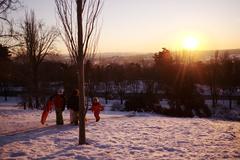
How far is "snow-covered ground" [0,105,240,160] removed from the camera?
10258 mm

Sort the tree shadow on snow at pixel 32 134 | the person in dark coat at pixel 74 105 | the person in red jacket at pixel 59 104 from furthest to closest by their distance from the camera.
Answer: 1. the person in red jacket at pixel 59 104
2. the person in dark coat at pixel 74 105
3. the tree shadow on snow at pixel 32 134

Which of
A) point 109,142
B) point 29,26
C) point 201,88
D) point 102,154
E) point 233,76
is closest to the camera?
point 102,154

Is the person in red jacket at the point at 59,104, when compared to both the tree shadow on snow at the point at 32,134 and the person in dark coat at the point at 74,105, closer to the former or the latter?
the person in dark coat at the point at 74,105

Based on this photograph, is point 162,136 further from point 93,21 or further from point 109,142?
point 93,21

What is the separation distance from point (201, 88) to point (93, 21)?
225 feet

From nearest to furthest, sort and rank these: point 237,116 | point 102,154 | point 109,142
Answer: point 102,154 → point 109,142 → point 237,116

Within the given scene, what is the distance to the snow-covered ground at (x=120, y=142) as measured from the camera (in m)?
10.3

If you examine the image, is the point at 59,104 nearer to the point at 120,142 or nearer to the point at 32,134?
the point at 32,134

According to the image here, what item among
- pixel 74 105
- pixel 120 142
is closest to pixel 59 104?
pixel 74 105

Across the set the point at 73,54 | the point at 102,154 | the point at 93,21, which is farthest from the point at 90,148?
the point at 93,21

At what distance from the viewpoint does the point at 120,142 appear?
12.1m

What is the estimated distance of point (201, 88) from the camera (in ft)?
252

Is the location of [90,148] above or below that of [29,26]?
below

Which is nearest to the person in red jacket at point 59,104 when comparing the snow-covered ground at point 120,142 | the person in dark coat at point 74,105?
the person in dark coat at point 74,105
